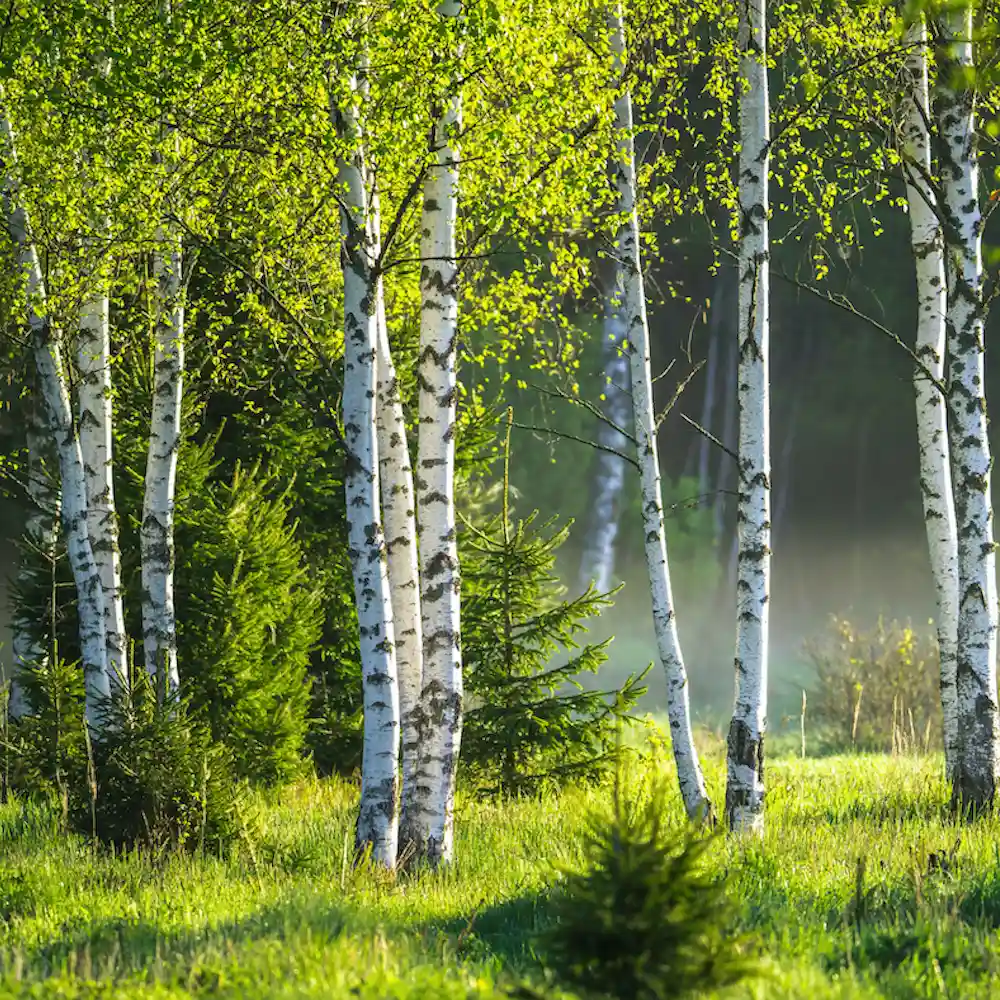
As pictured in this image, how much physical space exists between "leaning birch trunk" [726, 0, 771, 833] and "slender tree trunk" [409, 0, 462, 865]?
2.02 metres

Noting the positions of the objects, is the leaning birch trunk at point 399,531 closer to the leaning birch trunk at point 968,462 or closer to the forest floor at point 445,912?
the forest floor at point 445,912

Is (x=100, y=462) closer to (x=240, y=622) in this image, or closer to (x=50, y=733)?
(x=240, y=622)

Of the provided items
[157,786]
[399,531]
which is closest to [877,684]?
[399,531]

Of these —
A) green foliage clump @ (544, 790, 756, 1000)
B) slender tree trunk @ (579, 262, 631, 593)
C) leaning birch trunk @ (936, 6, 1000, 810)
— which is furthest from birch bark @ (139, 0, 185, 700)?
slender tree trunk @ (579, 262, 631, 593)

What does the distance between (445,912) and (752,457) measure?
423 centimetres

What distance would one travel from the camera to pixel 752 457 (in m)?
9.05

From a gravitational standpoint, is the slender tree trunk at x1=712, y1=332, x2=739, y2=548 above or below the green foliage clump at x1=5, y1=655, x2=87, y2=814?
above

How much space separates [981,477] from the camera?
29.7ft

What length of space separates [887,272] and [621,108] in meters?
38.6

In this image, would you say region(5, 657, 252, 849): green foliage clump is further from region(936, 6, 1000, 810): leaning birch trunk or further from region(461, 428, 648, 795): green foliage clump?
region(936, 6, 1000, 810): leaning birch trunk

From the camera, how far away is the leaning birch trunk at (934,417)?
33.3 ft

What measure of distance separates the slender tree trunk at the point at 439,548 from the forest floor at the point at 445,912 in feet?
1.53

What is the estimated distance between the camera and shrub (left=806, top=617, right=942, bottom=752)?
20031mm

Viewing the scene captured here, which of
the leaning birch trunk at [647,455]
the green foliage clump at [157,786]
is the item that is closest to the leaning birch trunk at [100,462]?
the green foliage clump at [157,786]
